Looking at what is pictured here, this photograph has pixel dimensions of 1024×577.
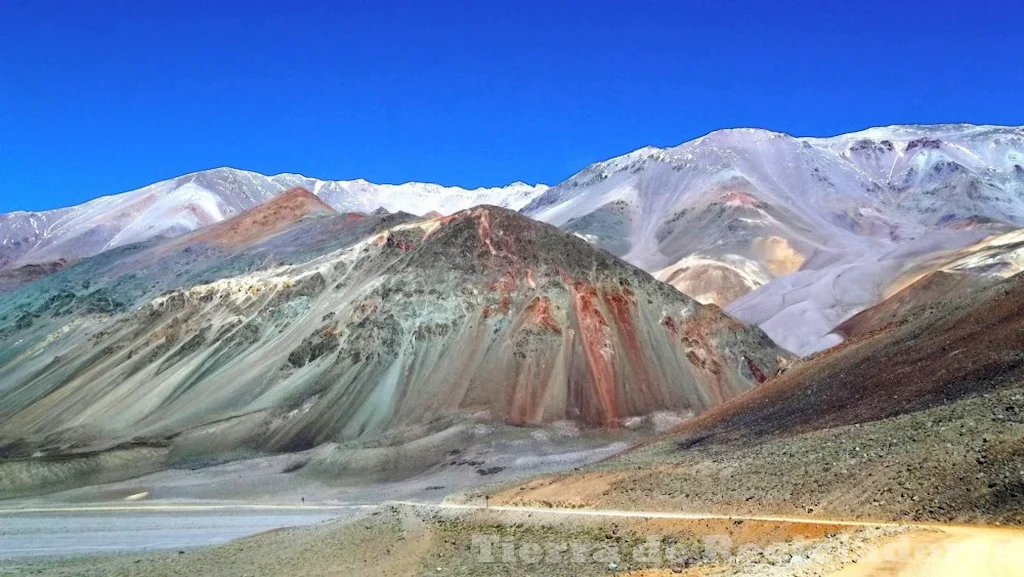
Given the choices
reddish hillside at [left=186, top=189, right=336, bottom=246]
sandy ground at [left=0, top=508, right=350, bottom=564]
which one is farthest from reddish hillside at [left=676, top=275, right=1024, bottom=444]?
reddish hillside at [left=186, top=189, right=336, bottom=246]

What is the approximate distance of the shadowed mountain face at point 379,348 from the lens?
66375 mm

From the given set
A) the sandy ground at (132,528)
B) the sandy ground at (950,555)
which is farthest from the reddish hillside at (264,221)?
the sandy ground at (950,555)

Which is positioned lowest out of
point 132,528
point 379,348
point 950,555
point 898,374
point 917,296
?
point 132,528

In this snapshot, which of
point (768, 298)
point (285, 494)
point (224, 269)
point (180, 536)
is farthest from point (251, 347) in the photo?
point (768, 298)

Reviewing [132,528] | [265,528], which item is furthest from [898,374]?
[132,528]

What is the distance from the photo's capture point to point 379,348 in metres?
70.8

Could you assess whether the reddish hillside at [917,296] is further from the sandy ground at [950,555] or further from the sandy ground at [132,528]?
the sandy ground at [950,555]

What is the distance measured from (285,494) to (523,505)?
28.1m

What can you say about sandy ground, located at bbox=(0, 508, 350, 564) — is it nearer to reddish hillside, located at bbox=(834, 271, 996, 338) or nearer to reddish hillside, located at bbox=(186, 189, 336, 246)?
reddish hillside, located at bbox=(186, 189, 336, 246)

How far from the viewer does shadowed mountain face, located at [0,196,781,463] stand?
6638 centimetres

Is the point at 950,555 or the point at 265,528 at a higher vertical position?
the point at 950,555

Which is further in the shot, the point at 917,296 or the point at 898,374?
the point at 917,296

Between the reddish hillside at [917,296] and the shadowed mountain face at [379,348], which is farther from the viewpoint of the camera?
the reddish hillside at [917,296]

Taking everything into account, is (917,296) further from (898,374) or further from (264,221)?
(264,221)
